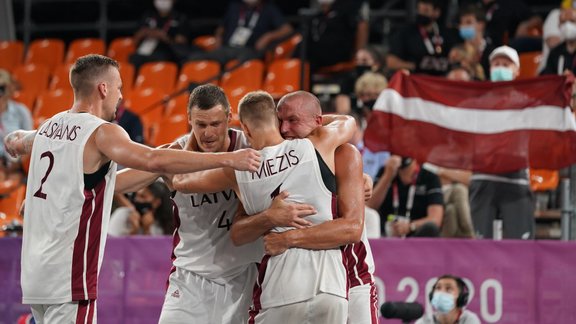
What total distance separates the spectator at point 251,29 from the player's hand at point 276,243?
360 inches

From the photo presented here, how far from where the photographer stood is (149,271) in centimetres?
1004

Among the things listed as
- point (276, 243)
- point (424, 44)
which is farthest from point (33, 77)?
point (276, 243)

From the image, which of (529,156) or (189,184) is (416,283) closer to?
(529,156)

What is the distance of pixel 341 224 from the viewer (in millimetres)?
6422

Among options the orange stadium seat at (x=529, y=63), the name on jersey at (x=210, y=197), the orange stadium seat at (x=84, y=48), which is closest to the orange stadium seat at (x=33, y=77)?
the orange stadium seat at (x=84, y=48)

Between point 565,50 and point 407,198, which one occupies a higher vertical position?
point 565,50

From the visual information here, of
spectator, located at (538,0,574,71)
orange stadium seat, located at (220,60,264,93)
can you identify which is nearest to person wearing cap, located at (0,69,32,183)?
orange stadium seat, located at (220,60,264,93)

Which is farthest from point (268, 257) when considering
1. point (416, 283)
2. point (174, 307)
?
point (416, 283)

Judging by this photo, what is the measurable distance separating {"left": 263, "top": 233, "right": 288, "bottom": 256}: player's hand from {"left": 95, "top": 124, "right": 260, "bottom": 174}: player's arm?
1.92 feet

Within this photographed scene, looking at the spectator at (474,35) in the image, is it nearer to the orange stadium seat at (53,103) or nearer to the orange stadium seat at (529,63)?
the orange stadium seat at (529,63)

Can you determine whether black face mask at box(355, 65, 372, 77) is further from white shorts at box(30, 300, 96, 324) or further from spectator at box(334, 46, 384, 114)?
white shorts at box(30, 300, 96, 324)

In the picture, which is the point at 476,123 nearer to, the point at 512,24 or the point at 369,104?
the point at 369,104

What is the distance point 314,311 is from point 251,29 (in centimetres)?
970

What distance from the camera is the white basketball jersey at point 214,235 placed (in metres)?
7.27
